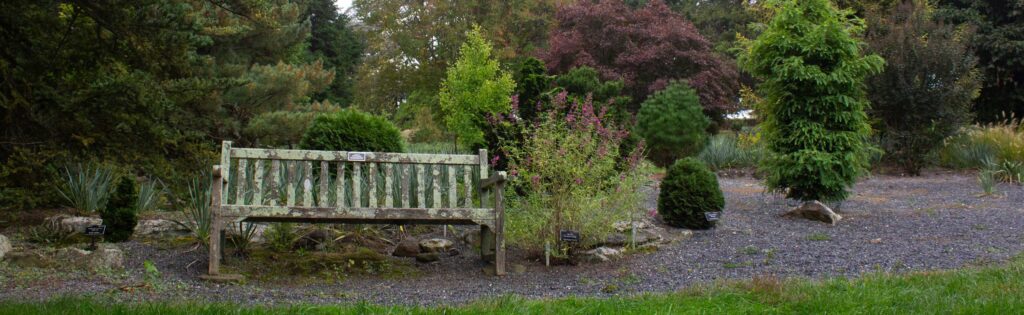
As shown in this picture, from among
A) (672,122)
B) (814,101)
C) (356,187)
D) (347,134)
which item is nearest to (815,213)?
(814,101)

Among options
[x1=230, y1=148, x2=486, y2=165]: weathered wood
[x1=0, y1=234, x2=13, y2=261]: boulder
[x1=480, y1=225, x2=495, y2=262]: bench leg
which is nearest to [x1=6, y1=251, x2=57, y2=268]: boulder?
[x1=0, y1=234, x2=13, y2=261]: boulder

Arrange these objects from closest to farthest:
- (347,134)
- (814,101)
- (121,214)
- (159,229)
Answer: (121,214)
(159,229)
(347,134)
(814,101)

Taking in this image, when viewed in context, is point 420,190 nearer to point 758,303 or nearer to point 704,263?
point 704,263

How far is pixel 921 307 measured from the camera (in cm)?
379

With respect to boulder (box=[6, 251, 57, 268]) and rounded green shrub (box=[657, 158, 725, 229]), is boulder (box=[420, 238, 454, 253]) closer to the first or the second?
rounded green shrub (box=[657, 158, 725, 229])

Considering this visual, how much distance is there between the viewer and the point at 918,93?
13.4 meters

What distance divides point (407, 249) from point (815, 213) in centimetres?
427

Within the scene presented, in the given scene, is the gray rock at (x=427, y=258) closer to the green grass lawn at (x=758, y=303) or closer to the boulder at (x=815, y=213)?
the green grass lawn at (x=758, y=303)

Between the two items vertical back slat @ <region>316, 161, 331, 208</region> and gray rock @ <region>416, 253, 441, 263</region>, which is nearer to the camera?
vertical back slat @ <region>316, 161, 331, 208</region>

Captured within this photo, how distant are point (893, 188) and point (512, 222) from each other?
7678mm

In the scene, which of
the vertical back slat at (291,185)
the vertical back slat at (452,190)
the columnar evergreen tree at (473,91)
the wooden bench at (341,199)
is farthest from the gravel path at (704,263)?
the columnar evergreen tree at (473,91)

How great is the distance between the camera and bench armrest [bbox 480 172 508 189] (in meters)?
5.30

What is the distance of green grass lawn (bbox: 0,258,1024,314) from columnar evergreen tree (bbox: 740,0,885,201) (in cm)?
401

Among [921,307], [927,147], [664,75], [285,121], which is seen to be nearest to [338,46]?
[664,75]
